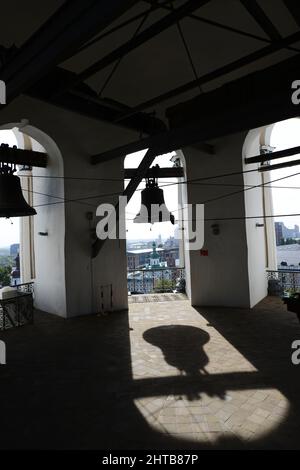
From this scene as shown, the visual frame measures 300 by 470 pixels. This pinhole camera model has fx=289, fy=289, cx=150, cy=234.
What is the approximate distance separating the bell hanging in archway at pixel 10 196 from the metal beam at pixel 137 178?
199 cm

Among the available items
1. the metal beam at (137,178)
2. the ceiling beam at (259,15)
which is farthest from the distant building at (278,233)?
the ceiling beam at (259,15)

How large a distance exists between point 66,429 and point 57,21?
3456mm

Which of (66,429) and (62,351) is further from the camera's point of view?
(62,351)

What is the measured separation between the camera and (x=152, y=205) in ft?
18.7

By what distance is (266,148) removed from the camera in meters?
8.05

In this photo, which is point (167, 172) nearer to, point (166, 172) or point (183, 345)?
point (166, 172)

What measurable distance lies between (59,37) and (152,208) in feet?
12.0

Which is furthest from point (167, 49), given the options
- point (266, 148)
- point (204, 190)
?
point (266, 148)

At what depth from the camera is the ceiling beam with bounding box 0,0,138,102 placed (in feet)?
6.40

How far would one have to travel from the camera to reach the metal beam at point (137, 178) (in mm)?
4816

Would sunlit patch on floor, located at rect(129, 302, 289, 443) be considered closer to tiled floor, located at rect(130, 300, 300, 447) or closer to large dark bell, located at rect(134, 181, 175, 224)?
tiled floor, located at rect(130, 300, 300, 447)

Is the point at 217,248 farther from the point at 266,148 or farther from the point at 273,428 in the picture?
the point at 273,428

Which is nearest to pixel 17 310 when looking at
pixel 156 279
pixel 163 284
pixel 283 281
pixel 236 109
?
pixel 156 279

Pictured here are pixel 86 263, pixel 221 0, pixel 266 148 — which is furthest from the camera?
pixel 266 148
